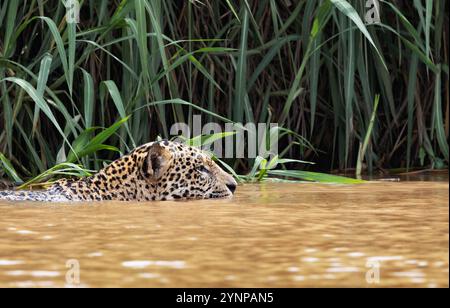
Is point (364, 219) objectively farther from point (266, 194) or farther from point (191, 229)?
point (266, 194)

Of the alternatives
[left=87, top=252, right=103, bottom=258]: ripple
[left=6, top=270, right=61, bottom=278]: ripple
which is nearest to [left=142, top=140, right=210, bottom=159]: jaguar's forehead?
[left=87, top=252, right=103, bottom=258]: ripple

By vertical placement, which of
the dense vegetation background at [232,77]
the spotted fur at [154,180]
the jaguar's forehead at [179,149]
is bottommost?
the spotted fur at [154,180]

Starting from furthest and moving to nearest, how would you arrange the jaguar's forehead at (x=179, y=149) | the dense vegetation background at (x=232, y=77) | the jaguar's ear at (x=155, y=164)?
the dense vegetation background at (x=232, y=77), the jaguar's forehead at (x=179, y=149), the jaguar's ear at (x=155, y=164)

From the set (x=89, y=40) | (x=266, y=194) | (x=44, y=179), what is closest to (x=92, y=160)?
(x=44, y=179)

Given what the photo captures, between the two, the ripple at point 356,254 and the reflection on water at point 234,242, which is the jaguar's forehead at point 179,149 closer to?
the reflection on water at point 234,242

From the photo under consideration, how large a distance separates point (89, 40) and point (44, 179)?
71 centimetres

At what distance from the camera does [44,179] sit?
5.10m

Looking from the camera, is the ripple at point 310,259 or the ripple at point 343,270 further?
the ripple at point 310,259

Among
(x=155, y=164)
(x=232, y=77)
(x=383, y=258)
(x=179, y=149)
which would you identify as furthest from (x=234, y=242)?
(x=232, y=77)

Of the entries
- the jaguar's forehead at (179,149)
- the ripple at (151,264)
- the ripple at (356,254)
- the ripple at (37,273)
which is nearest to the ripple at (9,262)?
the ripple at (37,273)

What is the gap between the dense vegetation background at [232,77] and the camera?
490 centimetres

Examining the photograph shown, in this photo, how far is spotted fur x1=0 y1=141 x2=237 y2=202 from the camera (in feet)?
14.4

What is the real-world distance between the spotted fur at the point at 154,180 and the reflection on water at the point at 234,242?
289mm

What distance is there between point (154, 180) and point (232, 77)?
4.58ft
